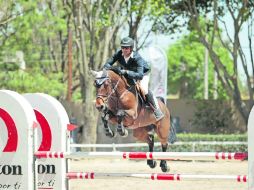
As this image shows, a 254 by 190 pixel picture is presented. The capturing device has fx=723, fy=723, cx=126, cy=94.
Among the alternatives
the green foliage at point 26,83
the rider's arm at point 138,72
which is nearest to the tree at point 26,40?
the green foliage at point 26,83

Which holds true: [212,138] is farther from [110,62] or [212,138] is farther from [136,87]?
[110,62]

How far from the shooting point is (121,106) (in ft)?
34.4

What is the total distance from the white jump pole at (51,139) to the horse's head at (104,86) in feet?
1.95

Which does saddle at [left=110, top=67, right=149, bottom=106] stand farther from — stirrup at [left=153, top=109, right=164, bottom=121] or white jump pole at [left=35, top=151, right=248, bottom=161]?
white jump pole at [left=35, top=151, right=248, bottom=161]

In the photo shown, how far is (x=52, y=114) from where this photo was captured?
10.0 meters

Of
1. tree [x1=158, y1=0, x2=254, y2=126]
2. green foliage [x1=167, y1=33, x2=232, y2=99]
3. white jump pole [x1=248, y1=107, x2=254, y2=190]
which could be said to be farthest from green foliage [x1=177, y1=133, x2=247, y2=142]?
green foliage [x1=167, y1=33, x2=232, y2=99]

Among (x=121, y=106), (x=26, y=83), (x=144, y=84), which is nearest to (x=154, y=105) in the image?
(x=144, y=84)

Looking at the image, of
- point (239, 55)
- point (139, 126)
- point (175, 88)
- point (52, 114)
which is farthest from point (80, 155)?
point (175, 88)

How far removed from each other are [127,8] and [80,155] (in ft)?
65.7

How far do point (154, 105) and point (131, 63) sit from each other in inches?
34.7

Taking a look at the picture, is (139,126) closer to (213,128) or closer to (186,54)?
(213,128)

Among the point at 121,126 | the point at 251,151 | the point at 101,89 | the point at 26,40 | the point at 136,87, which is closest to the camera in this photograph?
the point at 251,151

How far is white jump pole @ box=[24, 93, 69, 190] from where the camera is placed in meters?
9.92

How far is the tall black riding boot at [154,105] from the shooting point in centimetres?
1133
